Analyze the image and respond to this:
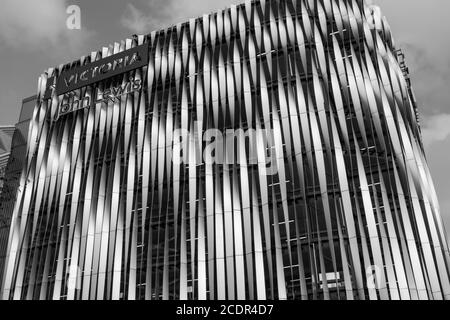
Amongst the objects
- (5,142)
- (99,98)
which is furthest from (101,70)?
(5,142)

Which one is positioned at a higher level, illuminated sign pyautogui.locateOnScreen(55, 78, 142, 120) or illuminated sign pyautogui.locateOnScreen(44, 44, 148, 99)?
illuminated sign pyautogui.locateOnScreen(44, 44, 148, 99)

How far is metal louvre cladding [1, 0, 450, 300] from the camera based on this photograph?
3047 centimetres

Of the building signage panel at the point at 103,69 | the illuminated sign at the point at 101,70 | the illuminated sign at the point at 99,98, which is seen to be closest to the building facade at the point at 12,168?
the illuminated sign at the point at 99,98

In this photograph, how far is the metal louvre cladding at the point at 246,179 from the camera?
3047 centimetres

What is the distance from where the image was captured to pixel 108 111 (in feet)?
144

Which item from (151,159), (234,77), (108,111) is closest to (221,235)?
(151,159)

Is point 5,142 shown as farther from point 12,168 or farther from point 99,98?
point 99,98

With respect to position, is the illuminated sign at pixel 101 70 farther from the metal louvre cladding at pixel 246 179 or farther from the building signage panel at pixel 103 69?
the metal louvre cladding at pixel 246 179

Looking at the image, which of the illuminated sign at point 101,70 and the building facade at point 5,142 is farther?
the building facade at point 5,142

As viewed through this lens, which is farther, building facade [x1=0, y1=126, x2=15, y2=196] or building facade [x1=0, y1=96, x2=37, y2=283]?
building facade [x1=0, y1=126, x2=15, y2=196]

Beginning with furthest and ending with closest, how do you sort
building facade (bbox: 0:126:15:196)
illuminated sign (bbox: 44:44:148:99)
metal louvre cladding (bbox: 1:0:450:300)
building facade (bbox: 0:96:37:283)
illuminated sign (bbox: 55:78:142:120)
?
building facade (bbox: 0:126:15:196), building facade (bbox: 0:96:37:283), illuminated sign (bbox: 44:44:148:99), illuminated sign (bbox: 55:78:142:120), metal louvre cladding (bbox: 1:0:450:300)

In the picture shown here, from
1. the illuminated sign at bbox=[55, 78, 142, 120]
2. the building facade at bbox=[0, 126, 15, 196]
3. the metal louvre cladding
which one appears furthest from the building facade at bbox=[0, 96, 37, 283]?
the illuminated sign at bbox=[55, 78, 142, 120]

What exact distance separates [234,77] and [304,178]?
1205cm

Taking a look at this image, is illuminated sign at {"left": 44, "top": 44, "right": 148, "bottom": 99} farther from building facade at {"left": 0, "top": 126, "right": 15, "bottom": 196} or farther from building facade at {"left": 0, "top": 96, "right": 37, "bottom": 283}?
building facade at {"left": 0, "top": 126, "right": 15, "bottom": 196}
